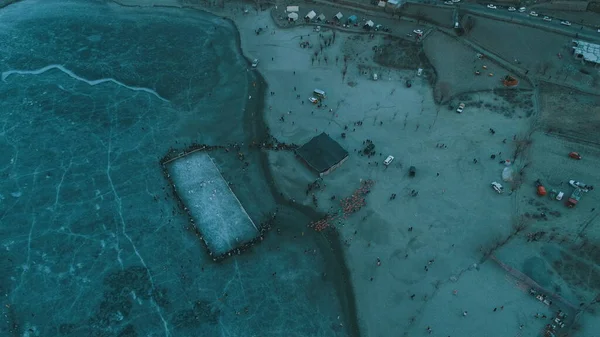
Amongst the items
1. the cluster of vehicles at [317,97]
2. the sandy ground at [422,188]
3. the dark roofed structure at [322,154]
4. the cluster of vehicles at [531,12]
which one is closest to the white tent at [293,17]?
the sandy ground at [422,188]

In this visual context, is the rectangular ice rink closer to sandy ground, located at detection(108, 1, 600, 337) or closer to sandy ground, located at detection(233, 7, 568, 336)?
sandy ground, located at detection(108, 1, 600, 337)

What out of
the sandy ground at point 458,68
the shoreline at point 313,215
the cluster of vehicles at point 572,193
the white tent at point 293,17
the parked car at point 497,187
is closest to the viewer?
the shoreline at point 313,215

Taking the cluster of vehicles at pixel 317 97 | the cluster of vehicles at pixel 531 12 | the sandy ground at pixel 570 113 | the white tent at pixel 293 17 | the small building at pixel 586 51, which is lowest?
the cluster of vehicles at pixel 317 97

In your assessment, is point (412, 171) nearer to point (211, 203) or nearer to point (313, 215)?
point (313, 215)

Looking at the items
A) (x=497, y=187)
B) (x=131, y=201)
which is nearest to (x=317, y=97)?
(x=497, y=187)

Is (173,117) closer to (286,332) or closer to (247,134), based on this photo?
(247,134)

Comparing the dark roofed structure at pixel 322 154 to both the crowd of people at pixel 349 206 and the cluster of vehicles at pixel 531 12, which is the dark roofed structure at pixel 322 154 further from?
the cluster of vehicles at pixel 531 12
